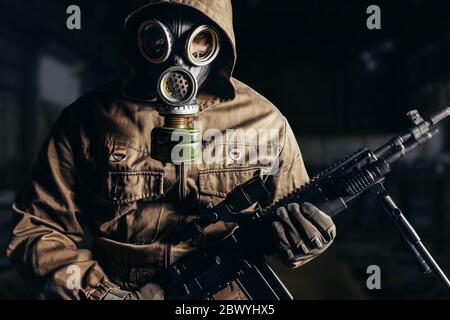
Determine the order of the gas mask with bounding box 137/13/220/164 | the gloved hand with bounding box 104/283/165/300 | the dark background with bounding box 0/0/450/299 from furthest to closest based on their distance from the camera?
1. the dark background with bounding box 0/0/450/299
2. the gloved hand with bounding box 104/283/165/300
3. the gas mask with bounding box 137/13/220/164

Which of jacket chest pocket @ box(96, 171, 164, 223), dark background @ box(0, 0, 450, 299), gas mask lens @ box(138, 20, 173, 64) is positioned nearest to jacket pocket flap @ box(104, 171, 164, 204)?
jacket chest pocket @ box(96, 171, 164, 223)

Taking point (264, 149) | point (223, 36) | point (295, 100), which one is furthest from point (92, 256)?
point (295, 100)

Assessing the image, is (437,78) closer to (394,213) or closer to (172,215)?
(394,213)

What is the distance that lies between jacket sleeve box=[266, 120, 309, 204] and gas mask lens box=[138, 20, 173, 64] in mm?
334

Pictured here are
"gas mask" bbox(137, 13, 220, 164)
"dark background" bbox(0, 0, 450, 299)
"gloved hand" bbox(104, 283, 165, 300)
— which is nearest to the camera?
"gas mask" bbox(137, 13, 220, 164)

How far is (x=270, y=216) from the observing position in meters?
1.18

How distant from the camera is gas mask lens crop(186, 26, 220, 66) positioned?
1.14m

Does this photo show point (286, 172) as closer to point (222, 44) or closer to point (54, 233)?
point (222, 44)

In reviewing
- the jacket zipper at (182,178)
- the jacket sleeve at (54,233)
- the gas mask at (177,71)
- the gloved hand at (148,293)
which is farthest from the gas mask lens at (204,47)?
the gloved hand at (148,293)

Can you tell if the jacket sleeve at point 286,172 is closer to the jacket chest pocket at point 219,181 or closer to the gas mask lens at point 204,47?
the jacket chest pocket at point 219,181

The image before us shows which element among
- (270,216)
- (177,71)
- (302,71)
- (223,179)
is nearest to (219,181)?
(223,179)

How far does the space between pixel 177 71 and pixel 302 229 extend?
416 mm

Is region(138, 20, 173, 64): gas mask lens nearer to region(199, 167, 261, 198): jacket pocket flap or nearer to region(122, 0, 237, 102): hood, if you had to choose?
region(122, 0, 237, 102): hood

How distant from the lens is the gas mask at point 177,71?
1.10 m
